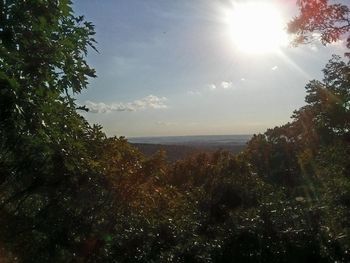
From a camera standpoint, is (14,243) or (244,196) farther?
(244,196)

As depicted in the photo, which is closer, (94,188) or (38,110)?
(38,110)

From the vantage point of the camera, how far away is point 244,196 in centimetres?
2014

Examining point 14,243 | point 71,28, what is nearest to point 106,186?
point 14,243

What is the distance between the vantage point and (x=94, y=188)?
9.95 metres

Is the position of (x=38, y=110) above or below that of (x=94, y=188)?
above

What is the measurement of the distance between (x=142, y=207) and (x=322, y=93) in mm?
9032

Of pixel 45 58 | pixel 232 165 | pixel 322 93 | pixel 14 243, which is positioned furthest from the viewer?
pixel 232 165

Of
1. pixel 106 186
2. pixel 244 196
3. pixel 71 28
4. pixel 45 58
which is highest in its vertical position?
pixel 71 28

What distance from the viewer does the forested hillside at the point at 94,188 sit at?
559 centimetres

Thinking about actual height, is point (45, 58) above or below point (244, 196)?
above

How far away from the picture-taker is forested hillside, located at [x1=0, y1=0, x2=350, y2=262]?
18.4 ft

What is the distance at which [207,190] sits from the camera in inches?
811

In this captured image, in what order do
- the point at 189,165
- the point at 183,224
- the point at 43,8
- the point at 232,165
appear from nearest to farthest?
the point at 43,8, the point at 183,224, the point at 232,165, the point at 189,165

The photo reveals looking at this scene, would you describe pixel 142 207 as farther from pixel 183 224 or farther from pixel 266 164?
pixel 266 164
